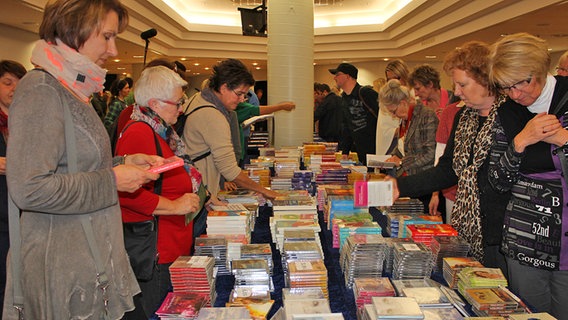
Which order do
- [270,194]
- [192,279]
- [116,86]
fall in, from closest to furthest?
[192,279]
[270,194]
[116,86]

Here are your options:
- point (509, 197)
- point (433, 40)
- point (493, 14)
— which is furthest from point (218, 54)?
point (509, 197)

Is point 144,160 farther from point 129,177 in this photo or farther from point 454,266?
point 454,266

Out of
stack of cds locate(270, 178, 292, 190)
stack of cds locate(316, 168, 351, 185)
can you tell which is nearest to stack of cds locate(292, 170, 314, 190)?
stack of cds locate(270, 178, 292, 190)

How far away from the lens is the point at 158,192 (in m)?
2.06

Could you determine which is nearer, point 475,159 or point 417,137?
point 475,159

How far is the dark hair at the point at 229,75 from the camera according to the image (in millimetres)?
2988

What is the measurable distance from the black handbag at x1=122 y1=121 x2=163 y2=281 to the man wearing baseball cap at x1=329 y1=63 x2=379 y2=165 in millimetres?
3930

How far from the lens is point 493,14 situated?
8906mm

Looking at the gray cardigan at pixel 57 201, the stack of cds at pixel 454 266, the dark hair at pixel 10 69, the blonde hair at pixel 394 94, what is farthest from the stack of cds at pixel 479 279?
the dark hair at pixel 10 69

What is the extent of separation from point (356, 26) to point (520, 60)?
13324 millimetres

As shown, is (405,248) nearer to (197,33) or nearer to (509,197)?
(509,197)

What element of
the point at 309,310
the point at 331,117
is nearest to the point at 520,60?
the point at 309,310

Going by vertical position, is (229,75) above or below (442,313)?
above

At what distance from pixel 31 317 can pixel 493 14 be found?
9.59 m
